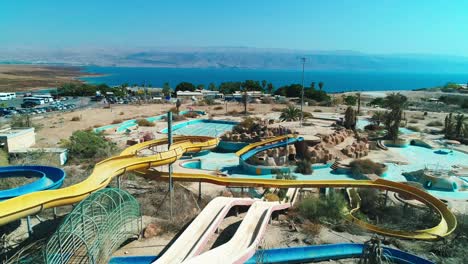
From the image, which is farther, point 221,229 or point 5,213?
point 221,229

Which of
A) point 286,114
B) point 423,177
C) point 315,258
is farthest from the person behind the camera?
point 286,114

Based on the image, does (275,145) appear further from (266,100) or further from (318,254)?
(266,100)

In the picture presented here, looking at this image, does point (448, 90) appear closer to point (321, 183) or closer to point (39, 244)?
point (321, 183)

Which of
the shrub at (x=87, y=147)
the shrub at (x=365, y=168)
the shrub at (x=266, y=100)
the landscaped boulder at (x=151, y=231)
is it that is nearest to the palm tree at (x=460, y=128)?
the shrub at (x=365, y=168)

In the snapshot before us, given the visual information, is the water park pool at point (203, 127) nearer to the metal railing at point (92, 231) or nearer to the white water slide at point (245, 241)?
the white water slide at point (245, 241)

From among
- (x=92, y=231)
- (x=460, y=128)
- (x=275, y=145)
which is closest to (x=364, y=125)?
(x=460, y=128)

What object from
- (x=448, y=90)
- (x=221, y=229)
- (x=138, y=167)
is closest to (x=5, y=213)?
(x=138, y=167)
